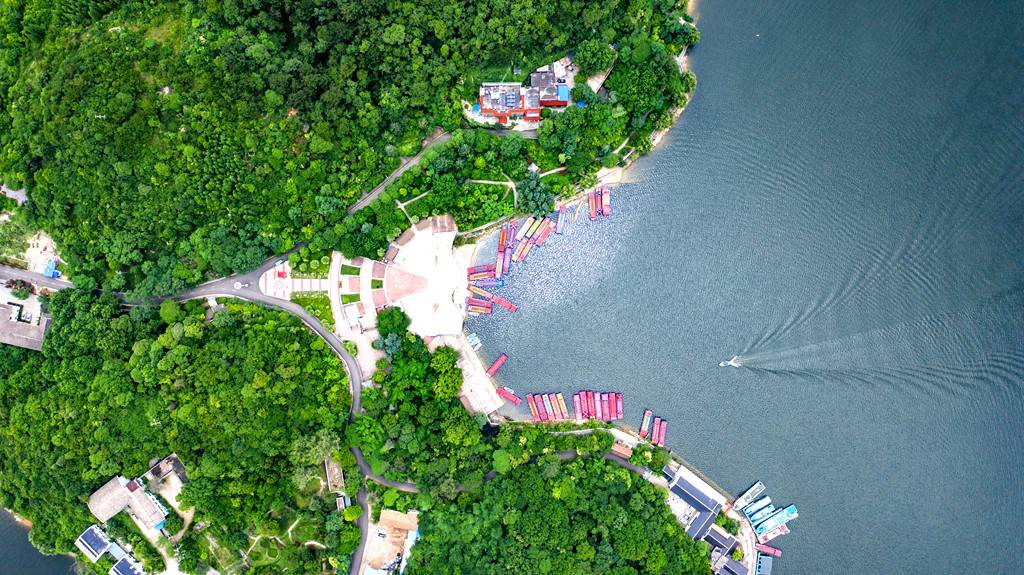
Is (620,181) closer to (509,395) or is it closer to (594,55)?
(594,55)

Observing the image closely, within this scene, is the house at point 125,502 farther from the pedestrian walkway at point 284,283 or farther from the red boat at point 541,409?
the red boat at point 541,409

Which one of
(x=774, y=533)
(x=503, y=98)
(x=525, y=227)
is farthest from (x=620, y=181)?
(x=774, y=533)

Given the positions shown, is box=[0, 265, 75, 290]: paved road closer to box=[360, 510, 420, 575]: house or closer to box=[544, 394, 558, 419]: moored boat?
box=[360, 510, 420, 575]: house

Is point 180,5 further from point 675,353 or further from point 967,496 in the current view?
point 967,496

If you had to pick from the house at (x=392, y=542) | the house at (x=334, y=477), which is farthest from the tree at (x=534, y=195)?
the house at (x=392, y=542)

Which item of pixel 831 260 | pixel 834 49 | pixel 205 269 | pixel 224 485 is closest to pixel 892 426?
pixel 831 260

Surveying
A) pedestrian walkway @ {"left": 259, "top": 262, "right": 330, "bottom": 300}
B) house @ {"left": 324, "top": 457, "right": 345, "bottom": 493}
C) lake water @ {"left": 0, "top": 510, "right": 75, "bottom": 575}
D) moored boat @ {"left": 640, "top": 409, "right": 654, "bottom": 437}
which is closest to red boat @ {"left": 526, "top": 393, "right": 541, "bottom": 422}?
moored boat @ {"left": 640, "top": 409, "right": 654, "bottom": 437}
